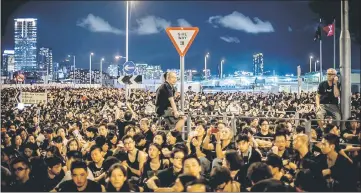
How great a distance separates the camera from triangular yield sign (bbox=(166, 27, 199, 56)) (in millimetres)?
7234

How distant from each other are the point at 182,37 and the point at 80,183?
2.95 metres

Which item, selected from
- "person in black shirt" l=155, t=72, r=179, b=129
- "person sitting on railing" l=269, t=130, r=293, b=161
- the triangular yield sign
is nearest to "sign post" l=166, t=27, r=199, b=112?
the triangular yield sign

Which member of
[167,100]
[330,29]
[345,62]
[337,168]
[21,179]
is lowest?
[21,179]

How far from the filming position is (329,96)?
29.2 feet

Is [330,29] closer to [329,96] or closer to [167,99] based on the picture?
[329,96]

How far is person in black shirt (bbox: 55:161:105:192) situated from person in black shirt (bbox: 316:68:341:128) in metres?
5.04

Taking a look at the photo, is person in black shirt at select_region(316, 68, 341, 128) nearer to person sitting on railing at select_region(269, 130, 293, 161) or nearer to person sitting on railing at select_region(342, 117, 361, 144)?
person sitting on railing at select_region(342, 117, 361, 144)

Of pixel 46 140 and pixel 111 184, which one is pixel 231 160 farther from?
pixel 46 140

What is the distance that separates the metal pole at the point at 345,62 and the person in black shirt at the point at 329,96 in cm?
80

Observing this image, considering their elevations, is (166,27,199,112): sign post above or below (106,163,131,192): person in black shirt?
above

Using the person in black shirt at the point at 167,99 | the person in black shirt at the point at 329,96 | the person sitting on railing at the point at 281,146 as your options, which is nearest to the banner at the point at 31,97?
the person in black shirt at the point at 167,99

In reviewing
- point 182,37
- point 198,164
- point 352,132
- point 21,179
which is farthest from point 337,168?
point 21,179

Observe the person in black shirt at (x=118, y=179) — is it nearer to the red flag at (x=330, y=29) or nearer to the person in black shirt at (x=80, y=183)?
the person in black shirt at (x=80, y=183)

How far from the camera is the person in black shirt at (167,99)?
8602 millimetres
